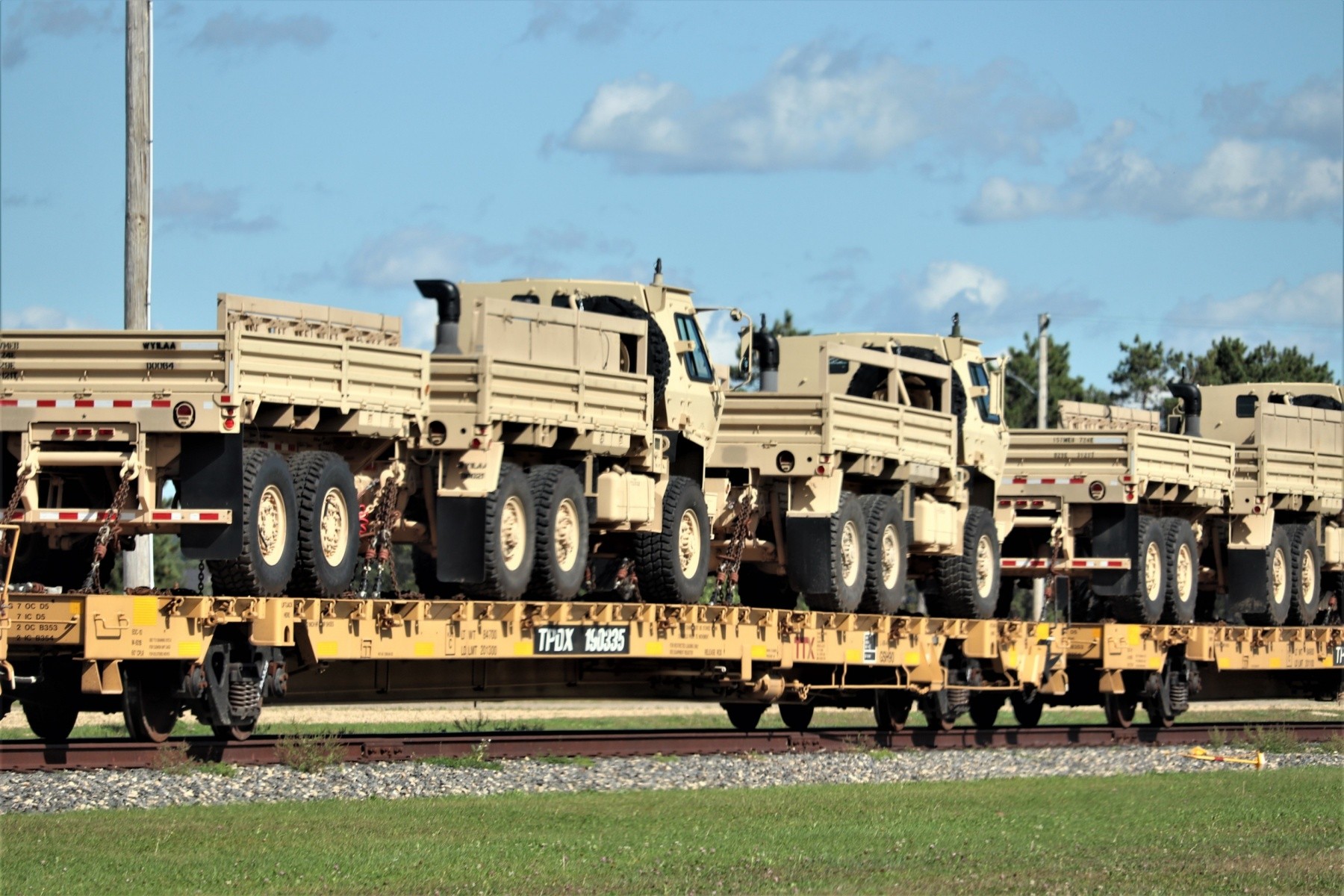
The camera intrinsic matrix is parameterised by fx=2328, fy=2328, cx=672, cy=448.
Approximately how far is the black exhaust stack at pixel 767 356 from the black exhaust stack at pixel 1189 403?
30.0 feet

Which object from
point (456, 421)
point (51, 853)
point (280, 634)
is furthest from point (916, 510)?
point (51, 853)

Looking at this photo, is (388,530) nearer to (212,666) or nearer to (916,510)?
(212,666)

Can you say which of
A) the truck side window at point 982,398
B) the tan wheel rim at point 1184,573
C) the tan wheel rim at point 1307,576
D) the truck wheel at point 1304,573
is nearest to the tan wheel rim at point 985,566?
the truck side window at point 982,398

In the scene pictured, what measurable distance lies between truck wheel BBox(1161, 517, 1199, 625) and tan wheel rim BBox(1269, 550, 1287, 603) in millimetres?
1713

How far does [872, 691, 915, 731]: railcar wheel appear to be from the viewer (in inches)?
1021

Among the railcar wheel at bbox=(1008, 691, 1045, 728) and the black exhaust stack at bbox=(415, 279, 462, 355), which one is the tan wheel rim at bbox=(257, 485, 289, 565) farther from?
the railcar wheel at bbox=(1008, 691, 1045, 728)

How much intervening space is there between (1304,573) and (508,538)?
16738 millimetres

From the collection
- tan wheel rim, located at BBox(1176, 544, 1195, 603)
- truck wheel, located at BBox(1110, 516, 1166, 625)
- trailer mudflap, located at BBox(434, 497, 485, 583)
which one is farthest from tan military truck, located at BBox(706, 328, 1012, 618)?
trailer mudflap, located at BBox(434, 497, 485, 583)

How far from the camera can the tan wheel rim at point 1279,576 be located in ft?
104

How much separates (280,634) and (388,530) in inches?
80.3

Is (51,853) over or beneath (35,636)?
beneath

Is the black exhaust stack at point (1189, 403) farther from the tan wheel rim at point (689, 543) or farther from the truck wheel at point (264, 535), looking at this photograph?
the truck wheel at point (264, 535)

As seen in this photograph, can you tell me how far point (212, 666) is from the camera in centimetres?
1700

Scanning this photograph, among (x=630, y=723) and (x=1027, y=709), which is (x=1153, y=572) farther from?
(x=630, y=723)
